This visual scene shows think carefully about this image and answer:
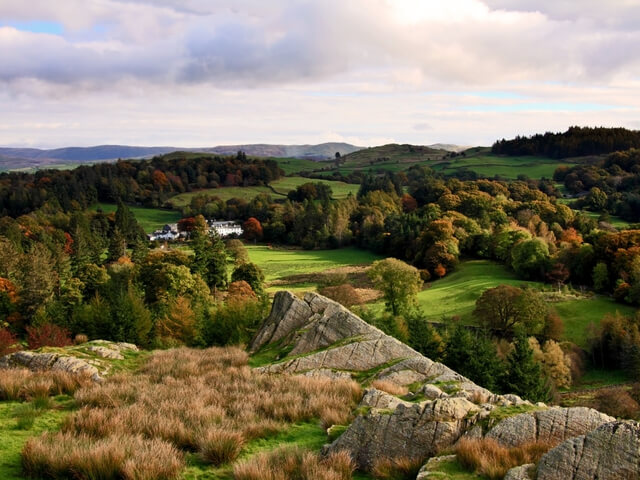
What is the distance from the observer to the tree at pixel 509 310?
52.6 m

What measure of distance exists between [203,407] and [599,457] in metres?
8.47

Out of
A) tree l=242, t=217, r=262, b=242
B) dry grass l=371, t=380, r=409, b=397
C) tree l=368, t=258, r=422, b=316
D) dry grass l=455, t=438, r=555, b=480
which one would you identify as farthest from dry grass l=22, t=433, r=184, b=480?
tree l=242, t=217, r=262, b=242

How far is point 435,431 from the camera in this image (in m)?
8.73

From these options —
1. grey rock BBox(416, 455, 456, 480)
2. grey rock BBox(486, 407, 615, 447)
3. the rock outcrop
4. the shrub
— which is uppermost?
grey rock BBox(486, 407, 615, 447)

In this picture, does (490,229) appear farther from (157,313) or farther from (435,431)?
(435,431)

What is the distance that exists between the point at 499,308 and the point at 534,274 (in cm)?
2418

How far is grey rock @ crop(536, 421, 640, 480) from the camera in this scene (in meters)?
6.42

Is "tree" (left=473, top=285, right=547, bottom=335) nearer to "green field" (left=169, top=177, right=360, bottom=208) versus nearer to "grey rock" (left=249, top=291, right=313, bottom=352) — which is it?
"grey rock" (left=249, top=291, right=313, bottom=352)

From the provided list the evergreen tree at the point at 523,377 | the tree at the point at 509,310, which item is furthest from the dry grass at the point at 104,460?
the tree at the point at 509,310

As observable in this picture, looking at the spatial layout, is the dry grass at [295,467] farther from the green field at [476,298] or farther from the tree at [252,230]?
the tree at [252,230]

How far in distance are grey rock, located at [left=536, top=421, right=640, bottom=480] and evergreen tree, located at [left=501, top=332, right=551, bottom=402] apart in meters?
27.0

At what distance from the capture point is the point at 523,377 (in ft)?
105

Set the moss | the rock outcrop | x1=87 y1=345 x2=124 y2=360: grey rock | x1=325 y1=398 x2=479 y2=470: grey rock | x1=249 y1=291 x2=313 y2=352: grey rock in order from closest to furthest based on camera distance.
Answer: x1=325 y1=398 x2=479 y2=470: grey rock → the moss → the rock outcrop → x1=87 y1=345 x2=124 y2=360: grey rock → x1=249 y1=291 x2=313 y2=352: grey rock

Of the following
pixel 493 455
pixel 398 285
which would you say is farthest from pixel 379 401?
pixel 398 285
